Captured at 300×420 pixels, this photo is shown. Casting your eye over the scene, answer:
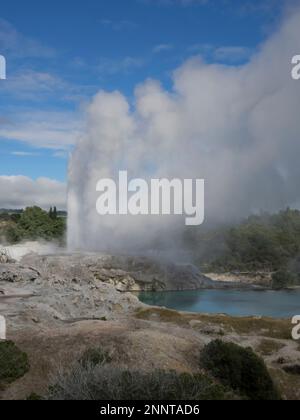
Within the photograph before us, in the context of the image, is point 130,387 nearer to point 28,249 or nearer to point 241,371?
point 241,371

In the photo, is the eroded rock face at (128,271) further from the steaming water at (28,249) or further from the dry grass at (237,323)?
the dry grass at (237,323)

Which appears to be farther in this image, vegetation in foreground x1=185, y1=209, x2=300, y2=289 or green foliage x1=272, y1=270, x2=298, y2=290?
vegetation in foreground x1=185, y1=209, x2=300, y2=289

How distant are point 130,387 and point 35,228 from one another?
491 ft

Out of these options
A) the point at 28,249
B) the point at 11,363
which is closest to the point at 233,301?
the point at 28,249

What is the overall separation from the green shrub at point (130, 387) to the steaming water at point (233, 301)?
2595 inches

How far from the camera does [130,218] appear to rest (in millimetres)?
170375

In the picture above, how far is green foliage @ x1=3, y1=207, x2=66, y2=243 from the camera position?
15650 centimetres

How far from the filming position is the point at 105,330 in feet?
85.6

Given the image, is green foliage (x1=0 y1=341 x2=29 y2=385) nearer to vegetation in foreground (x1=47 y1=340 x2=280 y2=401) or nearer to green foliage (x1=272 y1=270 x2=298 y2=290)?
vegetation in foreground (x1=47 y1=340 x2=280 y2=401)

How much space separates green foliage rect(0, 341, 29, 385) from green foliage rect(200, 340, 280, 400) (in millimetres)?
8454

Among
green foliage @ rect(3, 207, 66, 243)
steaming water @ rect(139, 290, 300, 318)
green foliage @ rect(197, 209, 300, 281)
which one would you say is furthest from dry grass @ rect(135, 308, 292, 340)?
green foliage @ rect(197, 209, 300, 281)

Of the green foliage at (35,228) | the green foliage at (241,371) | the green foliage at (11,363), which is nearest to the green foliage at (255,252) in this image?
the green foliage at (35,228)

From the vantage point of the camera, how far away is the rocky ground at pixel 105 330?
72.2ft
